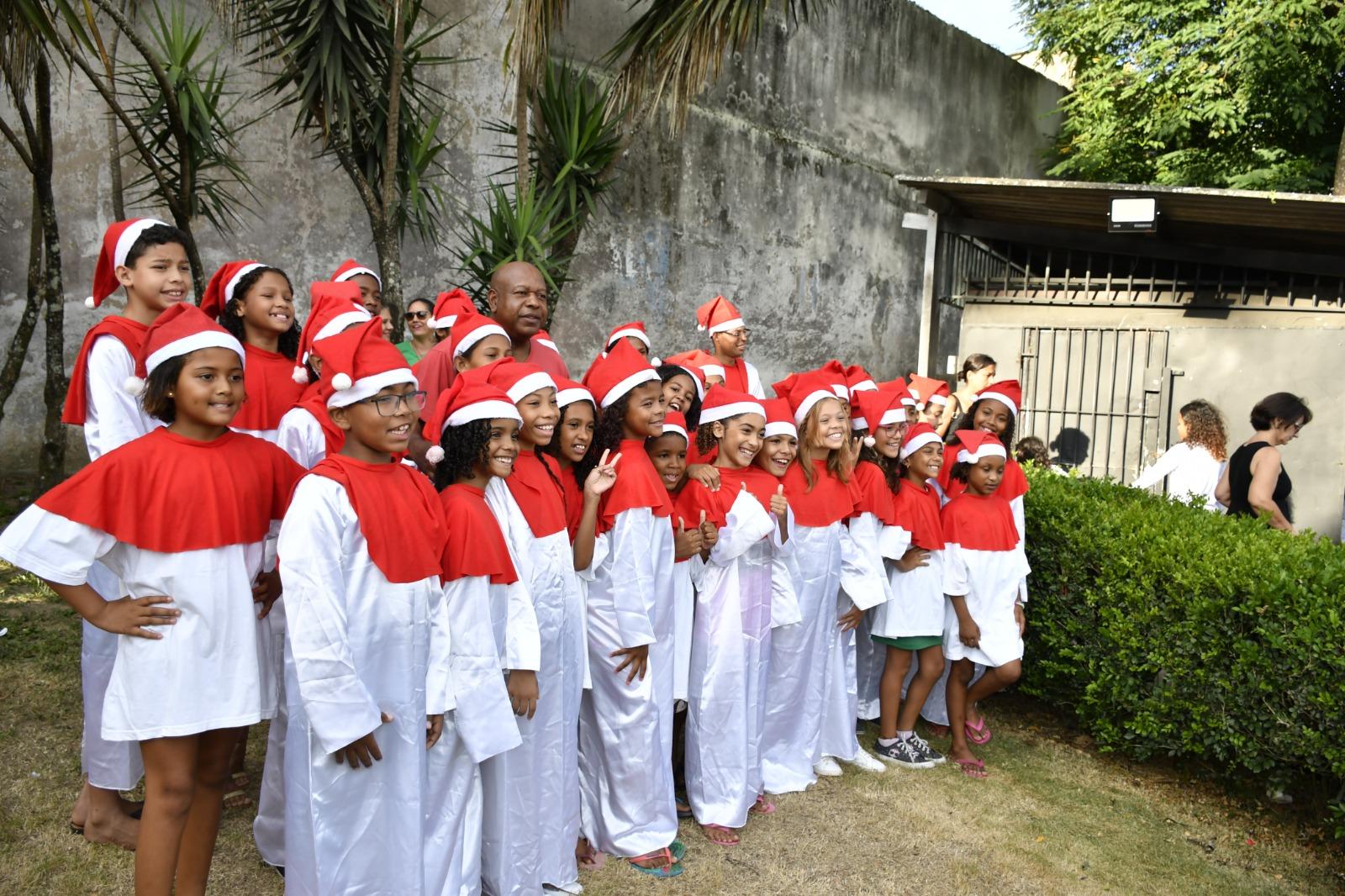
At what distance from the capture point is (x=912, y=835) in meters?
4.18

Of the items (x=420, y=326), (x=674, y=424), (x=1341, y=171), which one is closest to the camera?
(x=674, y=424)

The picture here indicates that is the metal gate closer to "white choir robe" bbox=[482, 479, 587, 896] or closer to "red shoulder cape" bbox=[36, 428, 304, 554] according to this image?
"white choir robe" bbox=[482, 479, 587, 896]

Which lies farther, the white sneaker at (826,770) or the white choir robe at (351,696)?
the white sneaker at (826,770)

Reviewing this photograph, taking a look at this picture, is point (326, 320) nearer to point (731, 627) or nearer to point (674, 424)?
point (674, 424)

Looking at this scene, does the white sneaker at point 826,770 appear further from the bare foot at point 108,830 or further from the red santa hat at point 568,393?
the bare foot at point 108,830

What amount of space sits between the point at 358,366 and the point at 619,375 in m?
1.18

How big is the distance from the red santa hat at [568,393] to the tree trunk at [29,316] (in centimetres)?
416

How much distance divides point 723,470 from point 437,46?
21.3 feet

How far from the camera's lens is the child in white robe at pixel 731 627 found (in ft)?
13.6

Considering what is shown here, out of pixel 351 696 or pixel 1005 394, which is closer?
pixel 351 696

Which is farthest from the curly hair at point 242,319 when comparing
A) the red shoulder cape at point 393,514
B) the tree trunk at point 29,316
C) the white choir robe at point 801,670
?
the tree trunk at point 29,316

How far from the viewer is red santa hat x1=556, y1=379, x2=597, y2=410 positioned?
359cm

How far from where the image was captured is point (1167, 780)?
496 centimetres

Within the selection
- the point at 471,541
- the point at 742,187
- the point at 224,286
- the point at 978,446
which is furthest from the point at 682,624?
the point at 742,187
